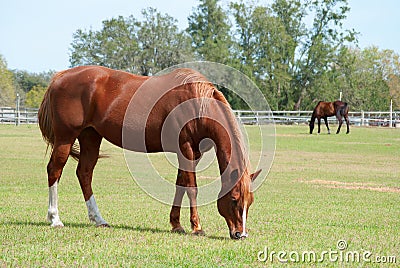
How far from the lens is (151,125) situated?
7.39 m

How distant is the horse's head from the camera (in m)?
6.57

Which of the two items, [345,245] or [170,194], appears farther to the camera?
[170,194]

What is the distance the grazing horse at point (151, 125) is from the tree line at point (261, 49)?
157 feet

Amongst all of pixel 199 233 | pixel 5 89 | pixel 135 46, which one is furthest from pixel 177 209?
pixel 5 89

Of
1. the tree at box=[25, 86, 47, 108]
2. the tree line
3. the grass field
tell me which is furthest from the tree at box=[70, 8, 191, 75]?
the grass field

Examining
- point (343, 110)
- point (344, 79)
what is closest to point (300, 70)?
point (344, 79)

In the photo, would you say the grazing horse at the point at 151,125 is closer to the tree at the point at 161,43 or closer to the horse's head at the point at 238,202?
the horse's head at the point at 238,202

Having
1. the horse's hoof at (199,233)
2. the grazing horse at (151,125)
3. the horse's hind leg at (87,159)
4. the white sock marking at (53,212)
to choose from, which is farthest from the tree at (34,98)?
the horse's hoof at (199,233)

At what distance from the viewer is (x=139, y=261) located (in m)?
5.40

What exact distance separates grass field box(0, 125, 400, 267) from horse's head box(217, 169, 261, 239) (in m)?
0.15

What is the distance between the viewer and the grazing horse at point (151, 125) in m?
6.73

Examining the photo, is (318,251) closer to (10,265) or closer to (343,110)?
(10,265)

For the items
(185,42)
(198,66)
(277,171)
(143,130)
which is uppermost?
(185,42)

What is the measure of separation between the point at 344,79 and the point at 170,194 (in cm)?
6037
